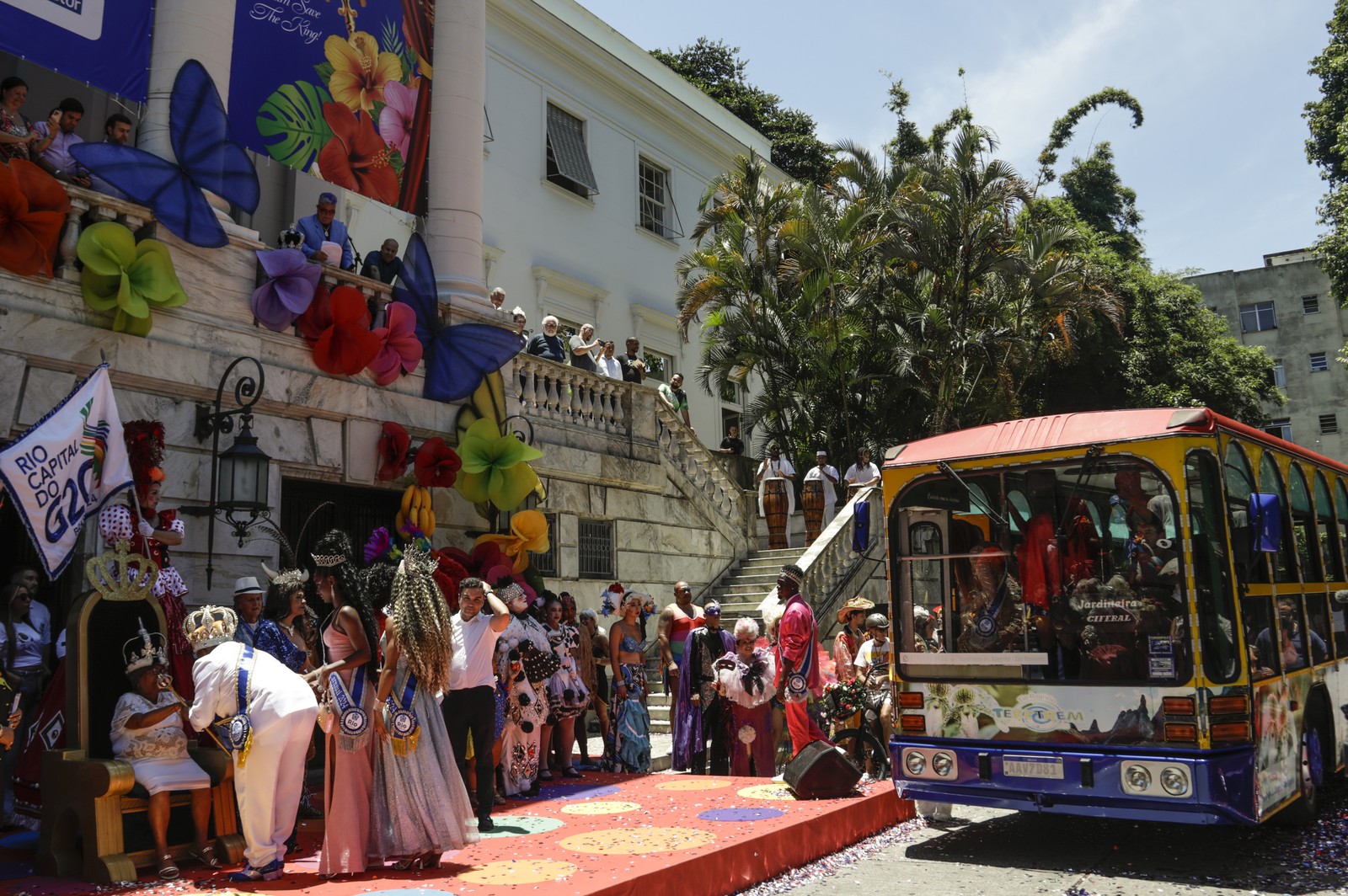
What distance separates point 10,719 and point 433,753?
2548 millimetres

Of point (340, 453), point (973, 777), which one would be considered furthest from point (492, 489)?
point (973, 777)

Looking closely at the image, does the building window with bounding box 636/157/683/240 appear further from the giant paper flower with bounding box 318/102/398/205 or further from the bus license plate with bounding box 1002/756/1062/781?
the bus license plate with bounding box 1002/756/1062/781

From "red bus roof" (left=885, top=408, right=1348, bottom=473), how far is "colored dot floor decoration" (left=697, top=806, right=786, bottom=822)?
110 inches

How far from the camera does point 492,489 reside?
12.7m

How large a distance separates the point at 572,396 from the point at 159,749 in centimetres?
1002

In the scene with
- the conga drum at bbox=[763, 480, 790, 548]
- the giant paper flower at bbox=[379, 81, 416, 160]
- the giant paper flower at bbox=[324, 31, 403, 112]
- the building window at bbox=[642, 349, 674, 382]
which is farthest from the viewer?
the building window at bbox=[642, 349, 674, 382]

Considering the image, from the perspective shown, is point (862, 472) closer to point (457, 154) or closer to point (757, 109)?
point (457, 154)

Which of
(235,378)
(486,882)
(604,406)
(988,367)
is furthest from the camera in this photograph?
(988,367)

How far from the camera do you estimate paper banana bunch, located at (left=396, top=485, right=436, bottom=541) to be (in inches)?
472

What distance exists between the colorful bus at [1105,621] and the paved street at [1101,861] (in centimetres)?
38

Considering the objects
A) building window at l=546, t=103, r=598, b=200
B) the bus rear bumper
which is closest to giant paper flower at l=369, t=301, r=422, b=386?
the bus rear bumper

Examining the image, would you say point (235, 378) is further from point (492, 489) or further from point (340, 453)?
point (492, 489)

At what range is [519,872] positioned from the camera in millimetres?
6559

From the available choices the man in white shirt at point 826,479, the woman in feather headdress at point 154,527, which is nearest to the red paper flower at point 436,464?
the woman in feather headdress at point 154,527
